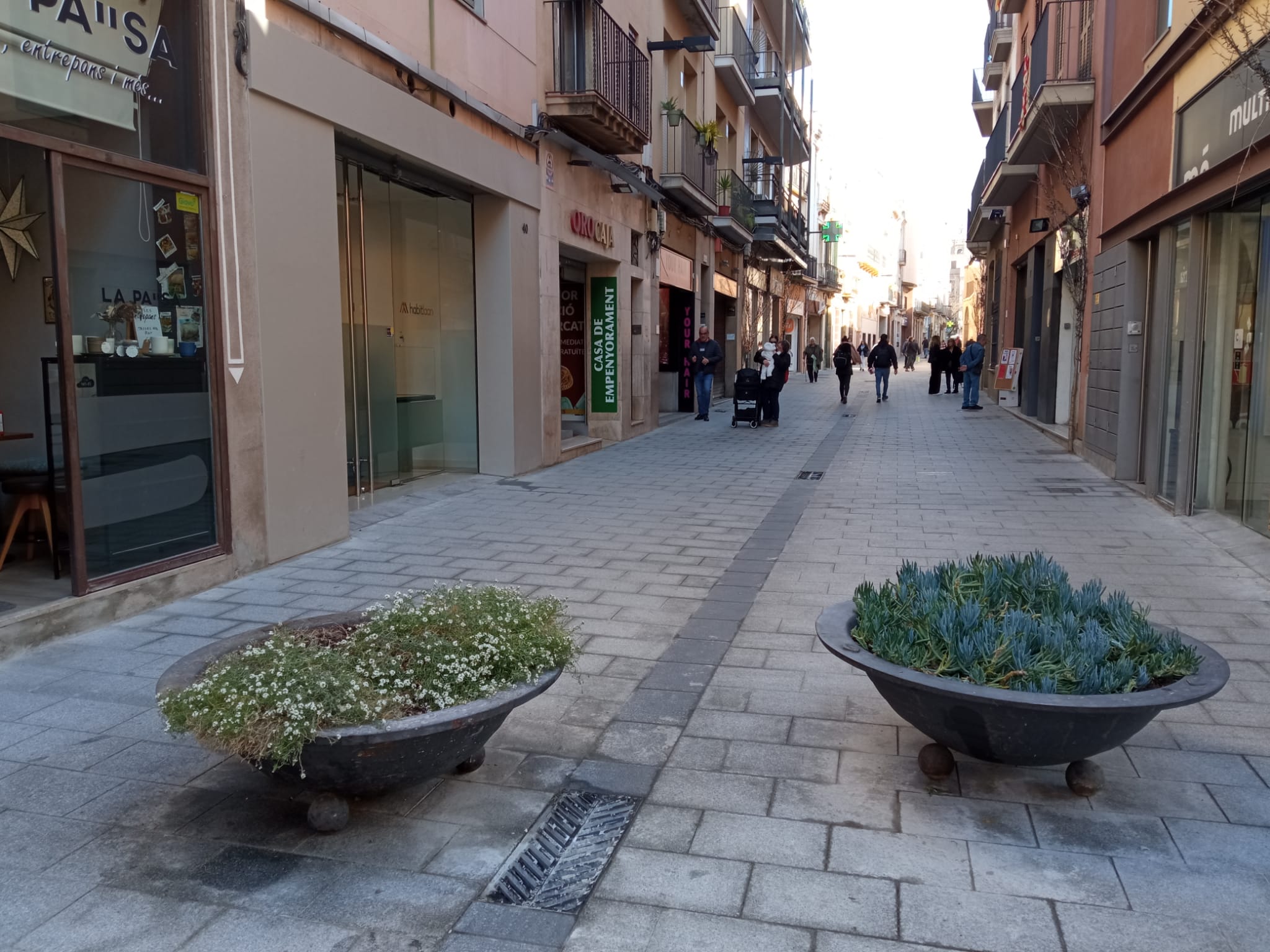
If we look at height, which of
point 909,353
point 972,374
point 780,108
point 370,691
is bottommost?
point 370,691

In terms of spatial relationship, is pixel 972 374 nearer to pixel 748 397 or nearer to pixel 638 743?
pixel 748 397

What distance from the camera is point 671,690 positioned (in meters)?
4.61

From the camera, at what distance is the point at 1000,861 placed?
304 centimetres

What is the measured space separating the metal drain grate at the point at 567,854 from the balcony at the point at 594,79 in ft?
33.7

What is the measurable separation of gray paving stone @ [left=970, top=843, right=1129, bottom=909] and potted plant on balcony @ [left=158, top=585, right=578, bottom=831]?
4.88 ft

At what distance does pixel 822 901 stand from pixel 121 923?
6.39 feet

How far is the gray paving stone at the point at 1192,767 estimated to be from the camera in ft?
11.9

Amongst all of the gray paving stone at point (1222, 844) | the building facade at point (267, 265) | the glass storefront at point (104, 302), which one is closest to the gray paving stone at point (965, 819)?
the gray paving stone at point (1222, 844)

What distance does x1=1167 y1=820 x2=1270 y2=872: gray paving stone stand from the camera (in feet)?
9.96

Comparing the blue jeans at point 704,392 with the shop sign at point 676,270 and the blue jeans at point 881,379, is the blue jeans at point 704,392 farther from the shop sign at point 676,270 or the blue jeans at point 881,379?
the blue jeans at point 881,379

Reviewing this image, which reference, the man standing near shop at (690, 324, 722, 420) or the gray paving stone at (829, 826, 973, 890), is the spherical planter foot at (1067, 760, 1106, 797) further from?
the man standing near shop at (690, 324, 722, 420)

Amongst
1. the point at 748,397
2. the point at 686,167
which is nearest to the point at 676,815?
the point at 748,397

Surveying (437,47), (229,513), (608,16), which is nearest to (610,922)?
(229,513)

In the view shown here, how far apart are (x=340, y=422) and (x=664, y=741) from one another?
187 inches
